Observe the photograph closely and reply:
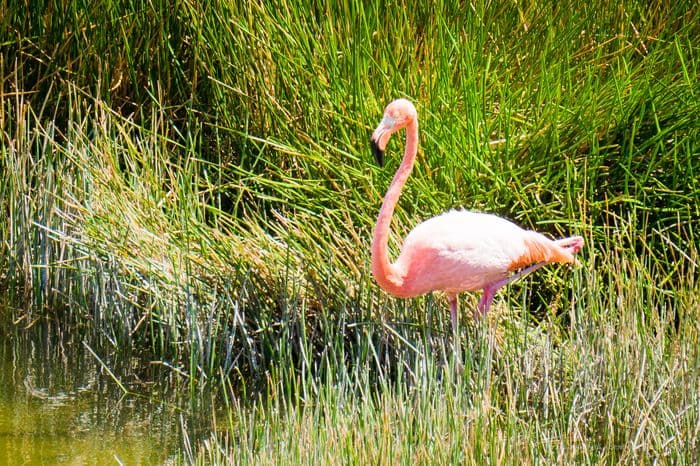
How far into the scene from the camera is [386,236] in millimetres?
3910

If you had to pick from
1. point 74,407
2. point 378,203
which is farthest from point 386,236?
point 74,407

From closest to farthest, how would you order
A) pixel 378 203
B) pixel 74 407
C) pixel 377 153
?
pixel 377 153
pixel 74 407
pixel 378 203

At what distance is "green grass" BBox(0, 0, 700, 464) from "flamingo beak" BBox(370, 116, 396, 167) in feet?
2.02

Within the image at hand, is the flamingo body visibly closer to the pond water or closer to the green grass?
the green grass

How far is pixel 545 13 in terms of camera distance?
521 centimetres

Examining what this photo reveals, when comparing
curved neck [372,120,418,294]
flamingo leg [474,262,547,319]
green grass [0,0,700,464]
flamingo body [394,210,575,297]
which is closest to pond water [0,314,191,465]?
green grass [0,0,700,464]

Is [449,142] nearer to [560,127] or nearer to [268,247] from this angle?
[560,127]

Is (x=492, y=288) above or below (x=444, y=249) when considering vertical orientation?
below

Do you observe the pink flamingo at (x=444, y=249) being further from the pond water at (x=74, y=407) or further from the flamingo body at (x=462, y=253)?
the pond water at (x=74, y=407)

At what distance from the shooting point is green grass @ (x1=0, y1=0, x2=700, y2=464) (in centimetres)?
392

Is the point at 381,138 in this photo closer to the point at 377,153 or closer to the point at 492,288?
the point at 377,153

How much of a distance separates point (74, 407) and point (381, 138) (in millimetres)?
1657

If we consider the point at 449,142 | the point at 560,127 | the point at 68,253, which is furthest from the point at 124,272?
the point at 560,127

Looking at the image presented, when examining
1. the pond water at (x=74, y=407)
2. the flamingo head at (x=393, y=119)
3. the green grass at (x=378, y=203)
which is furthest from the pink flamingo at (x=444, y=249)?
the pond water at (x=74, y=407)
